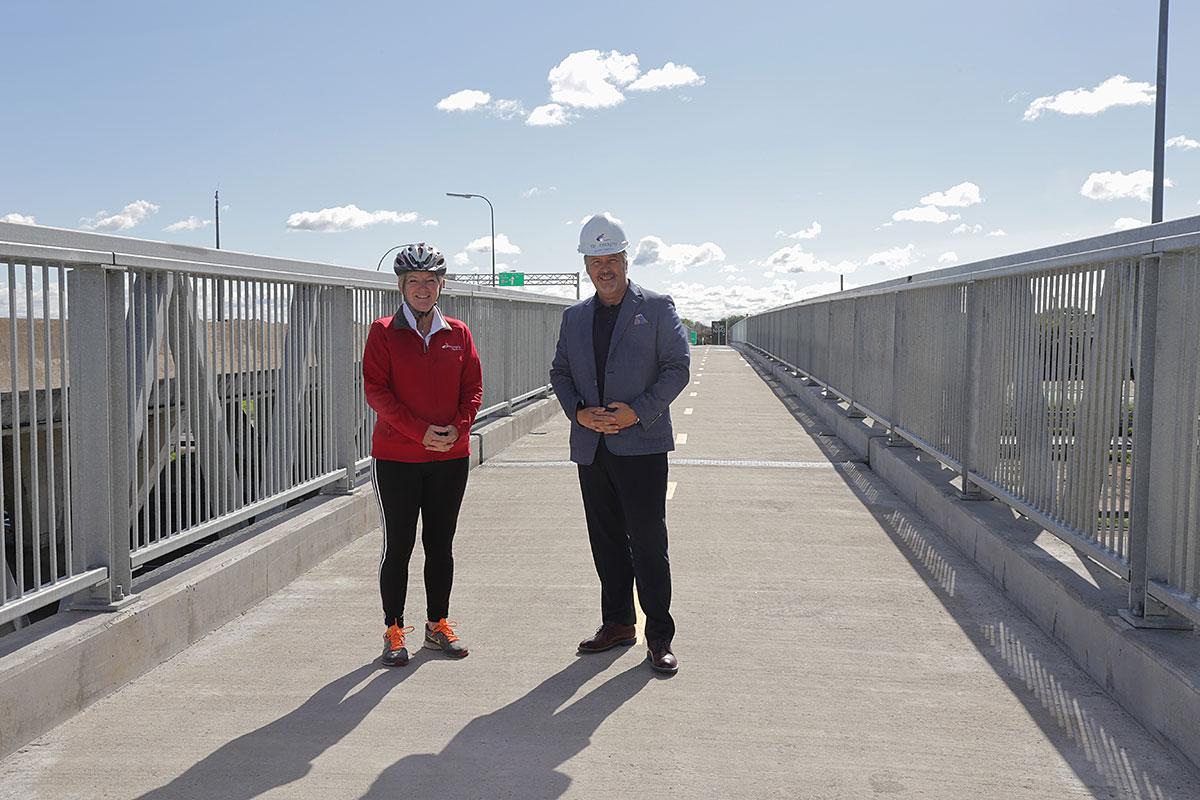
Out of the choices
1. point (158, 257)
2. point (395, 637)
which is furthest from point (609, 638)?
point (158, 257)

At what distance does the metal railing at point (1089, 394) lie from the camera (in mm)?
4500

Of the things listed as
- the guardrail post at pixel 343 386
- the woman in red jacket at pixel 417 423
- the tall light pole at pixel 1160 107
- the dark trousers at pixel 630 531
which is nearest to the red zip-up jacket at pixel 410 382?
the woman in red jacket at pixel 417 423

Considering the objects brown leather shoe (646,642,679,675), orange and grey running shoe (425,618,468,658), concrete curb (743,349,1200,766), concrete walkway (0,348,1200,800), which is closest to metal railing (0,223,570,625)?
concrete walkway (0,348,1200,800)

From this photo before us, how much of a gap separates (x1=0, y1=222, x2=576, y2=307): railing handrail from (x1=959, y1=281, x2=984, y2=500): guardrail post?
4445 mm

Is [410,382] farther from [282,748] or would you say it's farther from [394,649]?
[282,748]

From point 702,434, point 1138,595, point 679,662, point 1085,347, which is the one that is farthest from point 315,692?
point 702,434

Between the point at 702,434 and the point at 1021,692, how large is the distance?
10646mm

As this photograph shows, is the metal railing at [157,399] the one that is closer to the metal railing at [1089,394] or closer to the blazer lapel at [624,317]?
the blazer lapel at [624,317]

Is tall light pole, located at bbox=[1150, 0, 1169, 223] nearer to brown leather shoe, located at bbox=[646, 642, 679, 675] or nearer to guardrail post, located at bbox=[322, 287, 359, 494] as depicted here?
guardrail post, located at bbox=[322, 287, 359, 494]

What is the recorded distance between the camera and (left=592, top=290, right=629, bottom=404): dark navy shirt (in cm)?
521

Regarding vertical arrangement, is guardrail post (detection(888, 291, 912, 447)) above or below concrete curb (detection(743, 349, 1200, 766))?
above

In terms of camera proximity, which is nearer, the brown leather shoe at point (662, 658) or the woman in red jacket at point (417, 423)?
the brown leather shoe at point (662, 658)

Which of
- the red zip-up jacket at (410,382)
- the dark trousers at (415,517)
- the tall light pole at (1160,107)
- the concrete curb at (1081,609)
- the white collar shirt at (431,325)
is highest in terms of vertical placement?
the tall light pole at (1160,107)

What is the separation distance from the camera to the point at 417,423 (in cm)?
514
